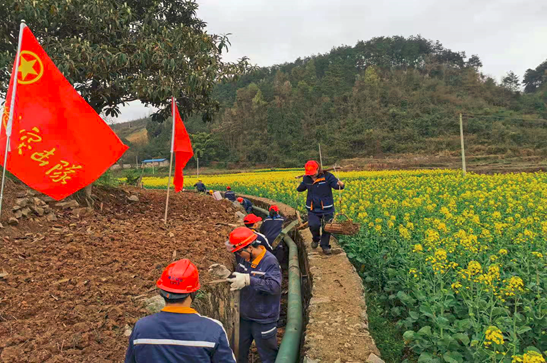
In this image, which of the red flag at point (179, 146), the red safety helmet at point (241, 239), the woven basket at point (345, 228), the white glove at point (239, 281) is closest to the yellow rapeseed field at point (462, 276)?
the woven basket at point (345, 228)

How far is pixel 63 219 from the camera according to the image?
6113 mm

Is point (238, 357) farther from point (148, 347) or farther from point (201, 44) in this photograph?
point (201, 44)

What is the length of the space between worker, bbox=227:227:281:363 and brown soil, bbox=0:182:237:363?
0.77 meters

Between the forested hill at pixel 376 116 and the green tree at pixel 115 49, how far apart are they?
37.9 m

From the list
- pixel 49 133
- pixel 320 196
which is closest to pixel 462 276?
pixel 320 196

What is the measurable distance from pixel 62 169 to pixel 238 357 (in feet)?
9.70

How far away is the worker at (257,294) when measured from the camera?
351cm

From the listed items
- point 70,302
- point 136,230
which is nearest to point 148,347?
point 70,302

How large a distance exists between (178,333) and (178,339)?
0.03 metres

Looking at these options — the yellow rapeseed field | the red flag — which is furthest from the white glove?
the red flag

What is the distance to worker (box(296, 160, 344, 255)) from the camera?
6.08 metres

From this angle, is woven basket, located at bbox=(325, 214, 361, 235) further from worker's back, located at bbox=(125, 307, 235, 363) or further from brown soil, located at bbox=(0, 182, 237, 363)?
worker's back, located at bbox=(125, 307, 235, 363)

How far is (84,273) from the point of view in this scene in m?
4.14

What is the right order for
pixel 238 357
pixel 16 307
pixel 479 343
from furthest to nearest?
pixel 238 357 → pixel 16 307 → pixel 479 343
